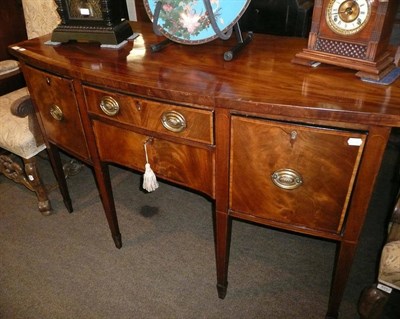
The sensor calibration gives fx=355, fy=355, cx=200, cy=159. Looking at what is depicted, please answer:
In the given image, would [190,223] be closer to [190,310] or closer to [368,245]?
[190,310]

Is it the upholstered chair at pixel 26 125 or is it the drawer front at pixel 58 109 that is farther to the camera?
the upholstered chair at pixel 26 125

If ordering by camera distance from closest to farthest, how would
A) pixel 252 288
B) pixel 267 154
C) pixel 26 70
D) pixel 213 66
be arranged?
1. pixel 267 154
2. pixel 213 66
3. pixel 26 70
4. pixel 252 288

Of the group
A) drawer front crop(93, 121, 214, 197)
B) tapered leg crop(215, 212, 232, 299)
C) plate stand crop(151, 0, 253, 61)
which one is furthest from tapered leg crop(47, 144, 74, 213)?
tapered leg crop(215, 212, 232, 299)

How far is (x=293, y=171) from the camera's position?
971 millimetres

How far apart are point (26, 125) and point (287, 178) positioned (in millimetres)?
1325

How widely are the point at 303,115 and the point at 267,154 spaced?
0.53 ft

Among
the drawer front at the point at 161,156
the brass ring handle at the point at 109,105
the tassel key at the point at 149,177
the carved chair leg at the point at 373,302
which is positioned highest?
the brass ring handle at the point at 109,105

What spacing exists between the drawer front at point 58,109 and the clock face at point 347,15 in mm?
838

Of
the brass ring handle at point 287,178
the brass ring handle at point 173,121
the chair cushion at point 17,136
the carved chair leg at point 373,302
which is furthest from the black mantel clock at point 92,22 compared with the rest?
the carved chair leg at point 373,302

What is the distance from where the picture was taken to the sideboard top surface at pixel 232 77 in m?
0.85

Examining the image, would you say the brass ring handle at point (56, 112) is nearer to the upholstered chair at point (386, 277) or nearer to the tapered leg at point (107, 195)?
the tapered leg at point (107, 195)

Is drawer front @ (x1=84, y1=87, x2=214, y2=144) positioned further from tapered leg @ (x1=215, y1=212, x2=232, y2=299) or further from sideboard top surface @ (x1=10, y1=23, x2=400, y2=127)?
tapered leg @ (x1=215, y1=212, x2=232, y2=299)

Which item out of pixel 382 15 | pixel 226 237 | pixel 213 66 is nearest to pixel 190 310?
pixel 226 237

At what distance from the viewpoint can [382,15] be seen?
0.90 m
